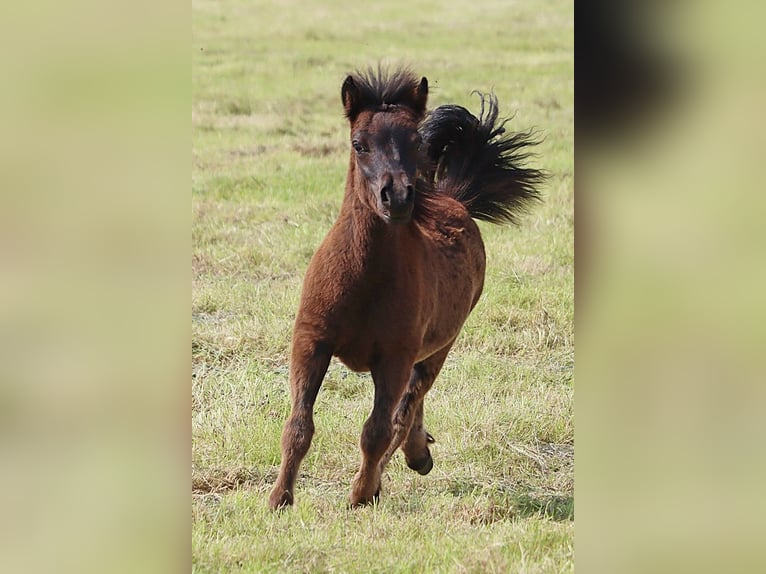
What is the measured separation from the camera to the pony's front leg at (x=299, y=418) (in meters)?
3.86

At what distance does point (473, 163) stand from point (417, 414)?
5.17ft

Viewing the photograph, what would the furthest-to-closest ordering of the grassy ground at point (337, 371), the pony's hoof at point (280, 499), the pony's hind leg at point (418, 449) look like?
1. the pony's hind leg at point (418, 449)
2. the pony's hoof at point (280, 499)
3. the grassy ground at point (337, 371)

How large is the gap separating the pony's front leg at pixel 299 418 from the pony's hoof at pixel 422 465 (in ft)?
Answer: 3.18

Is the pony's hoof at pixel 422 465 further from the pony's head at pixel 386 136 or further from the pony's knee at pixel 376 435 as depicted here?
the pony's head at pixel 386 136

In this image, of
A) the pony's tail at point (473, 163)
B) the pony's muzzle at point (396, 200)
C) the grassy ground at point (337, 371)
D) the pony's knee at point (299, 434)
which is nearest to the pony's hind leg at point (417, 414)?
the grassy ground at point (337, 371)

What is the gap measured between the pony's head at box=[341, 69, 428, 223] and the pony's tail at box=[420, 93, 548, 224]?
4.80ft

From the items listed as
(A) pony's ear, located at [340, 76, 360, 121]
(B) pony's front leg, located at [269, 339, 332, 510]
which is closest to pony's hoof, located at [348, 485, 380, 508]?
(B) pony's front leg, located at [269, 339, 332, 510]

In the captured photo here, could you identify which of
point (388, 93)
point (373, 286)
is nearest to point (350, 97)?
point (388, 93)

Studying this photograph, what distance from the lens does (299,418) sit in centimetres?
387

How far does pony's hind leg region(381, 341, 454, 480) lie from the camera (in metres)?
4.51

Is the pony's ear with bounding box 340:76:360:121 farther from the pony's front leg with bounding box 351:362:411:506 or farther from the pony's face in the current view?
the pony's front leg with bounding box 351:362:411:506

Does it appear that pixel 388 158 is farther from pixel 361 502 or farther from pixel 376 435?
pixel 361 502
